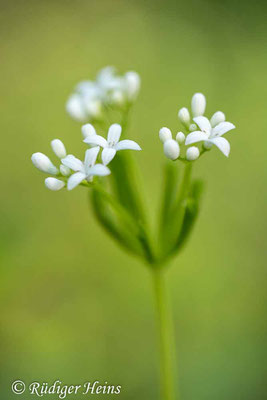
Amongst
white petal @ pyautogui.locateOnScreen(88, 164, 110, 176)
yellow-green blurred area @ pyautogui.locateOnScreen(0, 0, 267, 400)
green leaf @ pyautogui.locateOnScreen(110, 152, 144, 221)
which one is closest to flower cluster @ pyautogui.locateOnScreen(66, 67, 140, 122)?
green leaf @ pyautogui.locateOnScreen(110, 152, 144, 221)

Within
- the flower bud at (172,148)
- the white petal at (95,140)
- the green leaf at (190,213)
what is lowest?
the green leaf at (190,213)

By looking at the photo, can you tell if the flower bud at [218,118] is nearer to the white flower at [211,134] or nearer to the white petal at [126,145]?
the white flower at [211,134]

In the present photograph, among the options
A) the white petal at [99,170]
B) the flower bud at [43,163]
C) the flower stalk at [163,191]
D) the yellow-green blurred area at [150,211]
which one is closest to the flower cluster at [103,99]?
the flower stalk at [163,191]

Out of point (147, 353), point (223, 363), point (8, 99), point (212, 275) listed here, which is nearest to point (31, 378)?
point (147, 353)

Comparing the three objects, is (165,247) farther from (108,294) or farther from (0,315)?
(0,315)

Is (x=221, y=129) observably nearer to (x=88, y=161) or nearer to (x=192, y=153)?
(x=192, y=153)

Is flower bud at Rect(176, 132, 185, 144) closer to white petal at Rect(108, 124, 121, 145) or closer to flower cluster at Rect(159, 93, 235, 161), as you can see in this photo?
flower cluster at Rect(159, 93, 235, 161)

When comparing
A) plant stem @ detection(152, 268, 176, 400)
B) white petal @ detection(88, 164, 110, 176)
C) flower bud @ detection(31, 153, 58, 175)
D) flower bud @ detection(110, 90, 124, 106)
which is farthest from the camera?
flower bud @ detection(110, 90, 124, 106)
